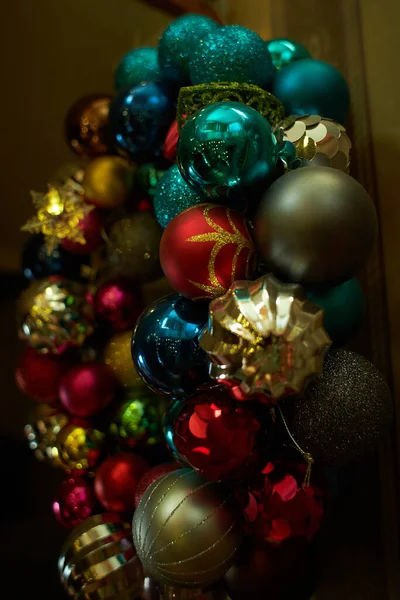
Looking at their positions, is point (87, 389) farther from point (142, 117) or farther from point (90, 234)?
point (142, 117)

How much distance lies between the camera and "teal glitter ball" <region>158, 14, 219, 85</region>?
2.34 ft

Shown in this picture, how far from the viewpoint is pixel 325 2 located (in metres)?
0.88

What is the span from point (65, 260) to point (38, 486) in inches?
24.5

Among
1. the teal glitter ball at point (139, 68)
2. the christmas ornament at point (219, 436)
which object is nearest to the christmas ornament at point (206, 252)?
the christmas ornament at point (219, 436)

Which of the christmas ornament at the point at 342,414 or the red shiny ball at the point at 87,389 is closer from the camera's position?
the christmas ornament at the point at 342,414

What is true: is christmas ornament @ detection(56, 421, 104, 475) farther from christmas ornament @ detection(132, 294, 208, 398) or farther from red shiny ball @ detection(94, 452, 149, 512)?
christmas ornament @ detection(132, 294, 208, 398)

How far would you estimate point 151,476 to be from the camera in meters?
0.70

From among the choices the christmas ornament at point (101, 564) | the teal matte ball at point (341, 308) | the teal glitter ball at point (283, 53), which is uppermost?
the teal glitter ball at point (283, 53)

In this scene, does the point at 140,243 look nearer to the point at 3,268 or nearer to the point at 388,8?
the point at 388,8

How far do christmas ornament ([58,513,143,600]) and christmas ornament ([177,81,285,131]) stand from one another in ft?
1.77

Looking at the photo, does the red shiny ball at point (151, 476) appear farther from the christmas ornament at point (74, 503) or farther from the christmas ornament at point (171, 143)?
the christmas ornament at point (171, 143)

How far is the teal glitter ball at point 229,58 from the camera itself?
0.65m

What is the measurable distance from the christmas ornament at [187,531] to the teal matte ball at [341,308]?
0.76ft

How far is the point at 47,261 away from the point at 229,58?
420 millimetres
